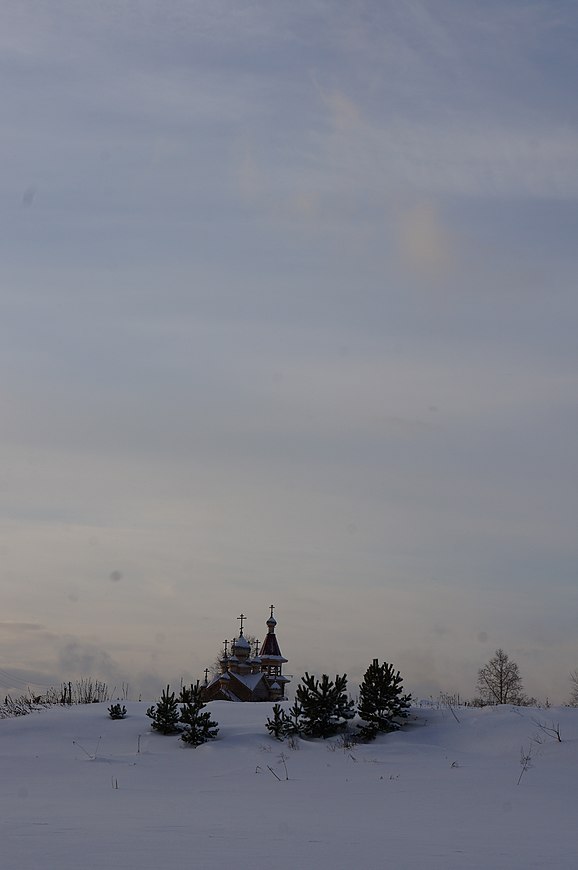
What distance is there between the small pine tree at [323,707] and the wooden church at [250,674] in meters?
27.0

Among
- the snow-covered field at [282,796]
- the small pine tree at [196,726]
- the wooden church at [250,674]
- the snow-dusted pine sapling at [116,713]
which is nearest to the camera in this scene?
the snow-covered field at [282,796]

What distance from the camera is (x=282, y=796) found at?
1301cm

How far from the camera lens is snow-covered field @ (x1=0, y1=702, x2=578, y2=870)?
309 inches

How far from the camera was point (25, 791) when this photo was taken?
13406 millimetres

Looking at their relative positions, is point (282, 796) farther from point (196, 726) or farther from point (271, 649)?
point (271, 649)

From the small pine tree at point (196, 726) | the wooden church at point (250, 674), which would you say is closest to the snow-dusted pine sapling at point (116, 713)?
the small pine tree at point (196, 726)

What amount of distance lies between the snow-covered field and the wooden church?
22550 millimetres

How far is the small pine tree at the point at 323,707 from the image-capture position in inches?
769

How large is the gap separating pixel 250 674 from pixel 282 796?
37450mm

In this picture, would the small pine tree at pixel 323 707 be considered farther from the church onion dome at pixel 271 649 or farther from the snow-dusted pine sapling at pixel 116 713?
the church onion dome at pixel 271 649

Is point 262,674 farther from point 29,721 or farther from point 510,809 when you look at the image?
point 510,809

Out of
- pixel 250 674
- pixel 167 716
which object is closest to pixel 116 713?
pixel 167 716

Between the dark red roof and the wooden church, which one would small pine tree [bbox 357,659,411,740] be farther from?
the dark red roof

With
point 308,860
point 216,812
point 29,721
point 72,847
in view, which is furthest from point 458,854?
point 29,721
